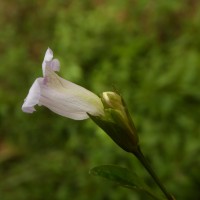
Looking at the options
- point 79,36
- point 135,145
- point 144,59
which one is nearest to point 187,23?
point 144,59

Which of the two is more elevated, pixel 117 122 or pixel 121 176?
pixel 117 122

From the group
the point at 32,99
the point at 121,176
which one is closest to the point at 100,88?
the point at 121,176

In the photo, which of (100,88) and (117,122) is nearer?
(117,122)

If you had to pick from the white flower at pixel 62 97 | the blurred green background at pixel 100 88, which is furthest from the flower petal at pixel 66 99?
the blurred green background at pixel 100 88

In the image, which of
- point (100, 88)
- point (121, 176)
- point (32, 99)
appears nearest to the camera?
point (32, 99)

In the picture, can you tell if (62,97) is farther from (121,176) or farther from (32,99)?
(121,176)

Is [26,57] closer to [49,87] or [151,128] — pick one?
[151,128]

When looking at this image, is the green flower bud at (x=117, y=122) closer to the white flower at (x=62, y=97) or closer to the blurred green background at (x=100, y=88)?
the white flower at (x=62, y=97)
